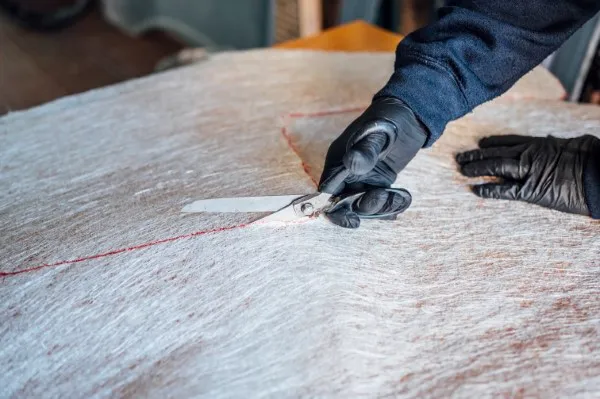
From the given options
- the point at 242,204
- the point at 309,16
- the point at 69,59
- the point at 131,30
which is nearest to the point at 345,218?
the point at 242,204

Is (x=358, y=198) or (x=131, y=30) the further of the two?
(x=131, y=30)

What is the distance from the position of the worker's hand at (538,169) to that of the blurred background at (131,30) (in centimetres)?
139

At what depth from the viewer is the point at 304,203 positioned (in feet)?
3.92

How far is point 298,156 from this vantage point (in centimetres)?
143

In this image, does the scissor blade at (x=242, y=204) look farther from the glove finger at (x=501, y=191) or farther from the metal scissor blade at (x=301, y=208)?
the glove finger at (x=501, y=191)

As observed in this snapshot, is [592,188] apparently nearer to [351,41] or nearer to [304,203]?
[304,203]

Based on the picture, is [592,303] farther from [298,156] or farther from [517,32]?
[298,156]

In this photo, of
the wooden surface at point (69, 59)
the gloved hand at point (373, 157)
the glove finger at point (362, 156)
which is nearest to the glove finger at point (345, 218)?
the gloved hand at point (373, 157)

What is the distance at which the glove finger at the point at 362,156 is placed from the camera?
3.65 feet

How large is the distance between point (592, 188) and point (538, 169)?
0.12m

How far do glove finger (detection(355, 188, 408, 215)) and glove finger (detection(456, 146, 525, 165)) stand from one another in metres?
0.30

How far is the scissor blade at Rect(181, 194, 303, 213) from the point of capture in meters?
1.21

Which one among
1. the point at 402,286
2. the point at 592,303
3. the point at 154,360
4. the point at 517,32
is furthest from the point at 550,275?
the point at 154,360

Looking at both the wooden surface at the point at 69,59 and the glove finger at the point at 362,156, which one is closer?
the glove finger at the point at 362,156
